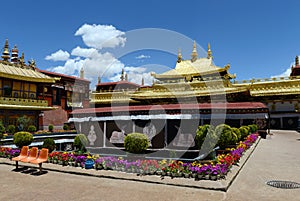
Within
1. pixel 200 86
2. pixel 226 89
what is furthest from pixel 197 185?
pixel 200 86

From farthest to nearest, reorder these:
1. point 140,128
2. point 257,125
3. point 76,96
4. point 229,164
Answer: point 76,96, point 257,125, point 140,128, point 229,164

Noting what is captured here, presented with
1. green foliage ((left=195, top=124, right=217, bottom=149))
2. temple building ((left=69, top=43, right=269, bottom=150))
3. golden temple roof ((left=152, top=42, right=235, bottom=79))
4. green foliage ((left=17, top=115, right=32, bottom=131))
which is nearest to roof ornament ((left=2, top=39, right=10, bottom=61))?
green foliage ((left=17, top=115, right=32, bottom=131))

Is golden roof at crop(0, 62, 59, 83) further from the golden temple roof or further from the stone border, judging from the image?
the stone border

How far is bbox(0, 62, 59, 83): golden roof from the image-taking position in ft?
104

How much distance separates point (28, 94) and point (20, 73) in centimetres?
334

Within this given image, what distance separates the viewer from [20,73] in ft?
113

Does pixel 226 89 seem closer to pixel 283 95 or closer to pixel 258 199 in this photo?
pixel 283 95

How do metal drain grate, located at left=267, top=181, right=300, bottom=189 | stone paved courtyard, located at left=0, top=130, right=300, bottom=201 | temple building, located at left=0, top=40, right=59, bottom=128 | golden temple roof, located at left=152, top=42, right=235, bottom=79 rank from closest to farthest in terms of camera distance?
stone paved courtyard, located at left=0, top=130, right=300, bottom=201
metal drain grate, located at left=267, top=181, right=300, bottom=189
temple building, located at left=0, top=40, right=59, bottom=128
golden temple roof, located at left=152, top=42, right=235, bottom=79

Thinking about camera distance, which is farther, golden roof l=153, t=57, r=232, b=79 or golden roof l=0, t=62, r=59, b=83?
golden roof l=153, t=57, r=232, b=79

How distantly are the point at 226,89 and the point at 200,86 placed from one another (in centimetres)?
→ 451

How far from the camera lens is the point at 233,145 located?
50.8ft

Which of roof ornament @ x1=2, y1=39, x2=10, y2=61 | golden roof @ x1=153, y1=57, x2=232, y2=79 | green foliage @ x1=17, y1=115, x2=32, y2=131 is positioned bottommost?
green foliage @ x1=17, y1=115, x2=32, y2=131

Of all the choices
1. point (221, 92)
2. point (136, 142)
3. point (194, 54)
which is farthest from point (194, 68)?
point (136, 142)

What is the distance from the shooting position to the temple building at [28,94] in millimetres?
31828
